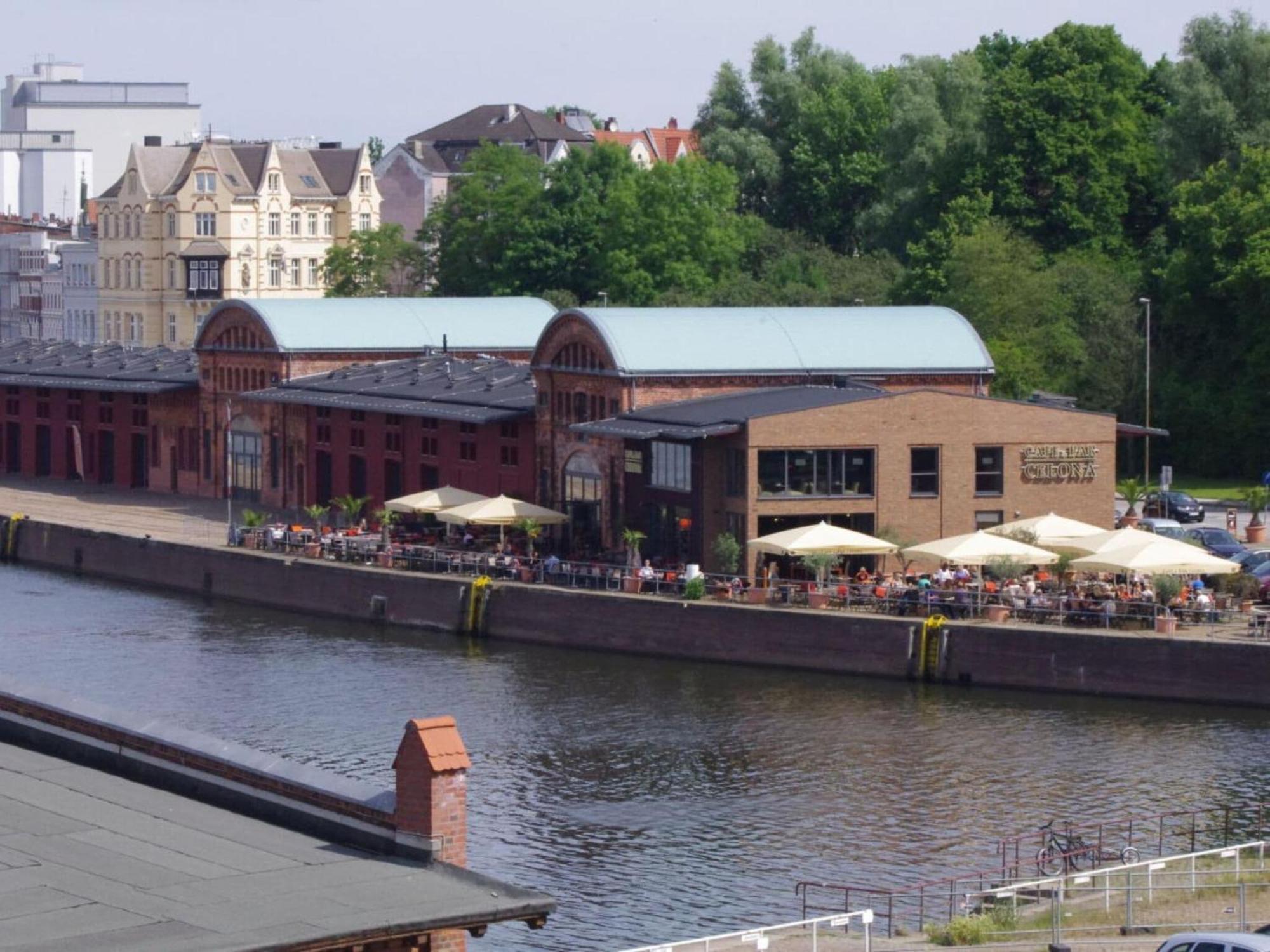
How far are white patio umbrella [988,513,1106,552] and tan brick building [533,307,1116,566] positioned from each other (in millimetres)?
5008

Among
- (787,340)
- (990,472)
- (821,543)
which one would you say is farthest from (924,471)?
(787,340)

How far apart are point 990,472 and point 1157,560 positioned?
1292cm

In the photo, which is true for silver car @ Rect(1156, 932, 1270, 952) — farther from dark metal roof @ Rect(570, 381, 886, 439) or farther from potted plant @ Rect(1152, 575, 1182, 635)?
dark metal roof @ Rect(570, 381, 886, 439)

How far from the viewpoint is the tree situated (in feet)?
515

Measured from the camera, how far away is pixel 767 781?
180ft

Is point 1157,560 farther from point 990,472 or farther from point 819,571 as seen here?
point 990,472

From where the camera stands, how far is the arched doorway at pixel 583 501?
83500 millimetres

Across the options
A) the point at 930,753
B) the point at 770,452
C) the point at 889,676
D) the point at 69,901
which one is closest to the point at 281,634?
the point at 770,452

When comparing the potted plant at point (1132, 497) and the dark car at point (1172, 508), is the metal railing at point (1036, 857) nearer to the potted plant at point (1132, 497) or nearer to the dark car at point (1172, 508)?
the potted plant at point (1132, 497)

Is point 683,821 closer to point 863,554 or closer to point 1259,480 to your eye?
point 863,554

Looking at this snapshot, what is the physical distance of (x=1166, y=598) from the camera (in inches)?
2566

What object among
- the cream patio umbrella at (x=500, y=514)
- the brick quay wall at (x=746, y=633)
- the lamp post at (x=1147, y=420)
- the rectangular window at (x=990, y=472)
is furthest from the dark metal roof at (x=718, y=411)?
the lamp post at (x=1147, y=420)

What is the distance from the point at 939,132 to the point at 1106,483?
59487 millimetres

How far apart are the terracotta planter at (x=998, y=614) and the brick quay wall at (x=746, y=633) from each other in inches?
35.6
